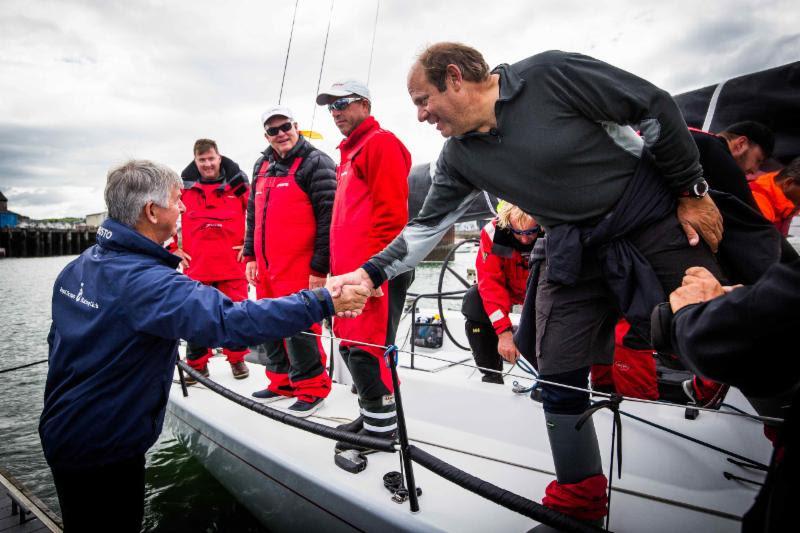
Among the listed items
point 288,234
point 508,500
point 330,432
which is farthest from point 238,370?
point 508,500

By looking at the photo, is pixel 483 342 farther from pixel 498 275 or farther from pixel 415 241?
pixel 415 241

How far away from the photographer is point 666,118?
51.5 inches

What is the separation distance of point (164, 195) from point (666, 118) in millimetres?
1757

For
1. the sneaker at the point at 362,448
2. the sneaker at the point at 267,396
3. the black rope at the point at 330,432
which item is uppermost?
the black rope at the point at 330,432

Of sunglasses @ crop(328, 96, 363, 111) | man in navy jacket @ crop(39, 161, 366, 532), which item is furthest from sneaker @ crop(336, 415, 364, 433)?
sunglasses @ crop(328, 96, 363, 111)

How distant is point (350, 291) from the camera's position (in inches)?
72.9

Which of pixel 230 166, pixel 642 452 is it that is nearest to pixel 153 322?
pixel 642 452

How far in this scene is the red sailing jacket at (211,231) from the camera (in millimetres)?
3943

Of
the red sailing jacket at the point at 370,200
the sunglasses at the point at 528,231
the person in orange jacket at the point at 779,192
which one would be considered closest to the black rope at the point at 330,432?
the red sailing jacket at the point at 370,200

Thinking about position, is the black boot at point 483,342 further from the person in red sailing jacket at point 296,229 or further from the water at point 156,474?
the water at point 156,474

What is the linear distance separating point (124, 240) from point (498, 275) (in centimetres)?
227

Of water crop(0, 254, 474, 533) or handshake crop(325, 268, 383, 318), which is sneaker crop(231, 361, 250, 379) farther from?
handshake crop(325, 268, 383, 318)

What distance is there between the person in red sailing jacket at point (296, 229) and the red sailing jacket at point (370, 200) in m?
0.42

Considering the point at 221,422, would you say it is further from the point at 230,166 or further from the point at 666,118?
the point at 666,118
